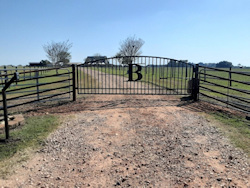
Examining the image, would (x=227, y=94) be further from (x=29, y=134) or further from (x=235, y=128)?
(x=29, y=134)

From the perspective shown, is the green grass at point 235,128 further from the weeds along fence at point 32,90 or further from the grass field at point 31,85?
the grass field at point 31,85

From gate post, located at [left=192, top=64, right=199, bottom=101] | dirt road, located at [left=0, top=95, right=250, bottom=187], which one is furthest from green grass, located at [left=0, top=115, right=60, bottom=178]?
gate post, located at [left=192, top=64, right=199, bottom=101]

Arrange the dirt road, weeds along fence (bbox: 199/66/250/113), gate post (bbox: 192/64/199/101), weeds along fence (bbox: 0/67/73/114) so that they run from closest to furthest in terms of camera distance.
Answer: the dirt road
weeds along fence (bbox: 0/67/73/114)
weeds along fence (bbox: 199/66/250/113)
gate post (bbox: 192/64/199/101)

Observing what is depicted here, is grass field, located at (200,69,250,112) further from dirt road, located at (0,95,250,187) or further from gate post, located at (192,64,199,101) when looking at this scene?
dirt road, located at (0,95,250,187)

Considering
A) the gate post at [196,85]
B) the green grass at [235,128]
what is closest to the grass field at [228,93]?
the gate post at [196,85]

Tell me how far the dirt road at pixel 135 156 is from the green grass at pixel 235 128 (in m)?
0.22

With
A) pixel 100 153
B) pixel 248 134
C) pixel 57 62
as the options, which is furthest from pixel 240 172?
pixel 57 62

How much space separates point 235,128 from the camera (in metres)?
5.36

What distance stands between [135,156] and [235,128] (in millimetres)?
3266

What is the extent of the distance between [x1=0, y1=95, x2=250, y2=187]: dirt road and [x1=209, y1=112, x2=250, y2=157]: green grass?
0.74 feet

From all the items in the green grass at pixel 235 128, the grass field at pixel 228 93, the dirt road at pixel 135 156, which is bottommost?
the dirt road at pixel 135 156

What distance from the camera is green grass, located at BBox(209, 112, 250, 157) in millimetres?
4355

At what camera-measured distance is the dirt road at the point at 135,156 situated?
307 centimetres

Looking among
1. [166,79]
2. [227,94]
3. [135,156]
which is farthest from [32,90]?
[166,79]
